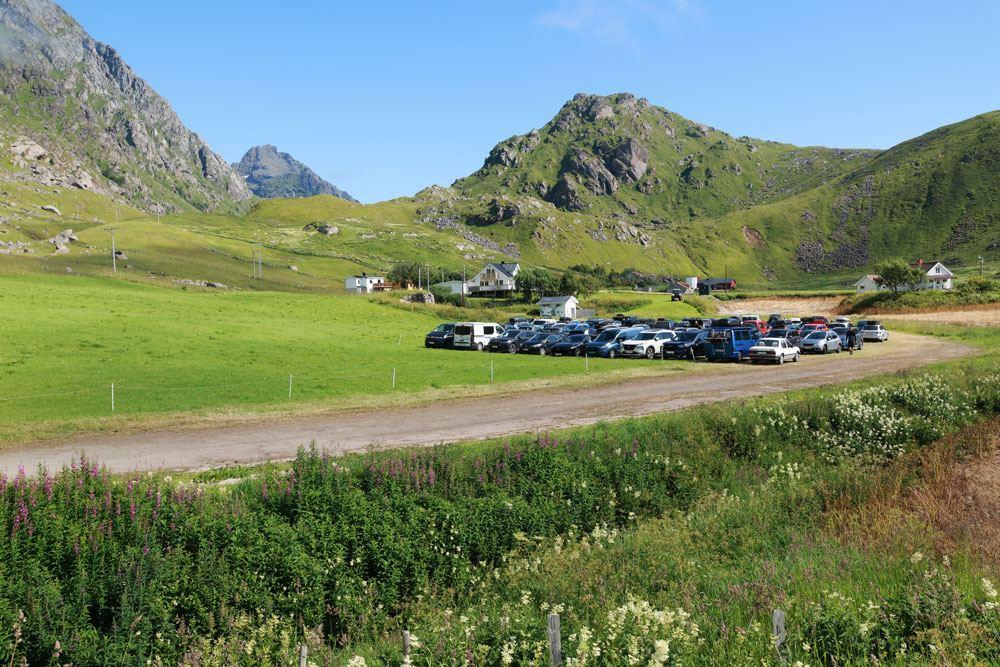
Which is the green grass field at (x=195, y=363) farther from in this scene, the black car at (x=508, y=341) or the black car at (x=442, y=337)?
the black car at (x=508, y=341)

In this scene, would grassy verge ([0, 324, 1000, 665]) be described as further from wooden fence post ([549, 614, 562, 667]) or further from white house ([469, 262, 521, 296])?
white house ([469, 262, 521, 296])

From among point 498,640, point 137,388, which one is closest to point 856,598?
point 498,640

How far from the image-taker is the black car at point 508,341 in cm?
4425

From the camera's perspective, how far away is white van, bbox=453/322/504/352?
45.0 metres

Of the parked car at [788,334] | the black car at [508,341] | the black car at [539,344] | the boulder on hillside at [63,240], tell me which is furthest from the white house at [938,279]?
the boulder on hillside at [63,240]

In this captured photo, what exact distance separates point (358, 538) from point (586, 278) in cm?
12674

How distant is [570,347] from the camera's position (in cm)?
4200

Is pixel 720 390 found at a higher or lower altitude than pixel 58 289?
lower

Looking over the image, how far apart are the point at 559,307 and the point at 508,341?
215ft

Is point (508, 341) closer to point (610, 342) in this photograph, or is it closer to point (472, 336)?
point (472, 336)

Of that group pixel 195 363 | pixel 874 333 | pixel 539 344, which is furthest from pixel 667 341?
pixel 195 363

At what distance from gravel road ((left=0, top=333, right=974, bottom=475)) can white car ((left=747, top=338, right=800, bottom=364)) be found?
4.81 m

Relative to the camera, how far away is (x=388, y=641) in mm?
6336

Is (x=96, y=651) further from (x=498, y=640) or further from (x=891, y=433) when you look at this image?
(x=891, y=433)
